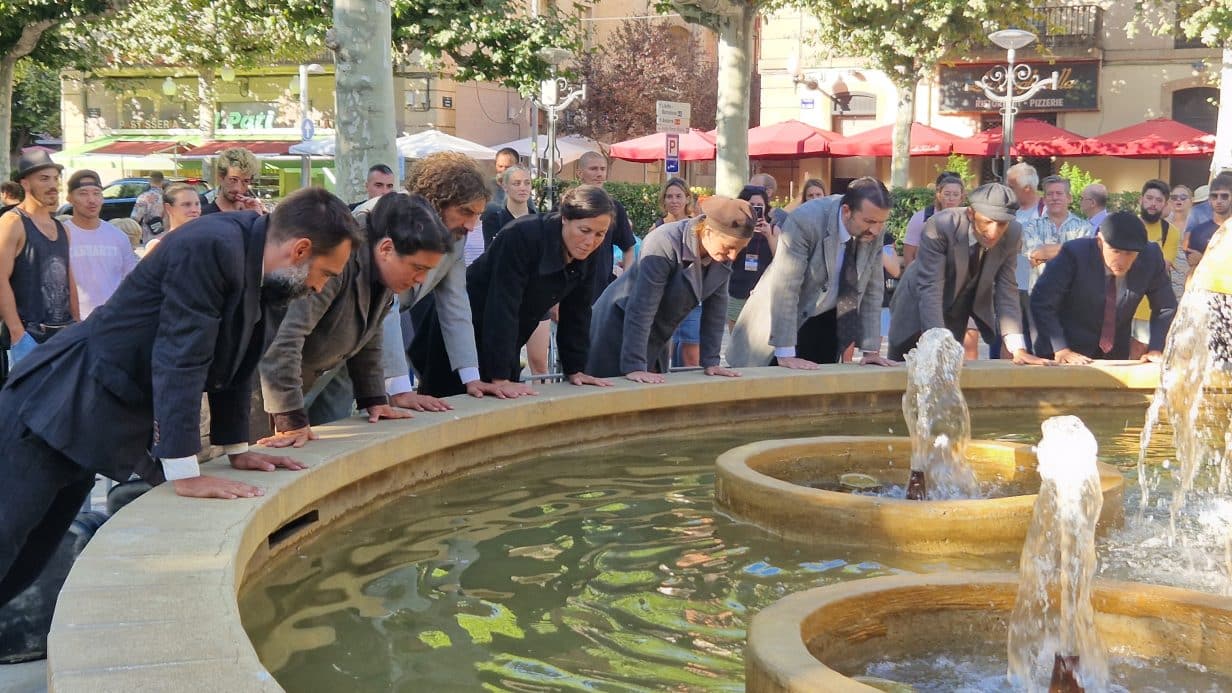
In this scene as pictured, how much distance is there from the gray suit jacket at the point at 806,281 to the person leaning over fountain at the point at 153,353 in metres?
4.43

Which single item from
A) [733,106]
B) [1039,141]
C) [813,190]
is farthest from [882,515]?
[1039,141]

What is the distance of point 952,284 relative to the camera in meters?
9.17

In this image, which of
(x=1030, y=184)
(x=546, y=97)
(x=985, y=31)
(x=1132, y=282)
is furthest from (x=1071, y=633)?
(x=985, y=31)

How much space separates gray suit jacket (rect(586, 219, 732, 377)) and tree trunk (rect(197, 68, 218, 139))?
31.9 m

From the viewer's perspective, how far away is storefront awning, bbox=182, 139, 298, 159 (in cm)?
3820

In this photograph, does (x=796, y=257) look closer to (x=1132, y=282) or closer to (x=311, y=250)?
(x=1132, y=282)

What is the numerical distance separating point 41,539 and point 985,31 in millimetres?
28326

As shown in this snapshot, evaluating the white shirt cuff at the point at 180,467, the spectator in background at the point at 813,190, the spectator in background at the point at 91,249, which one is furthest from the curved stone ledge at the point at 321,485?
the spectator in background at the point at 813,190

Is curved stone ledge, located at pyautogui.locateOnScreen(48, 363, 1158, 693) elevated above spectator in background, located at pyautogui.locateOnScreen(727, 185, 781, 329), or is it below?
below

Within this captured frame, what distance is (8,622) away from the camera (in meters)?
4.64

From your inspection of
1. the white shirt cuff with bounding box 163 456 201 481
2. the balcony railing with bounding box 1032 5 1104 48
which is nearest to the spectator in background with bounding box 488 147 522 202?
the white shirt cuff with bounding box 163 456 201 481

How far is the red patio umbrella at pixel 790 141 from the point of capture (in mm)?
32438

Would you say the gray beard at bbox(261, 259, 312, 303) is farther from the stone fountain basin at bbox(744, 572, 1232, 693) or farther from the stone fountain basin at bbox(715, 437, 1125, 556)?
the stone fountain basin at bbox(715, 437, 1125, 556)

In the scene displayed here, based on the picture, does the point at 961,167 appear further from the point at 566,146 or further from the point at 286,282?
the point at 286,282
